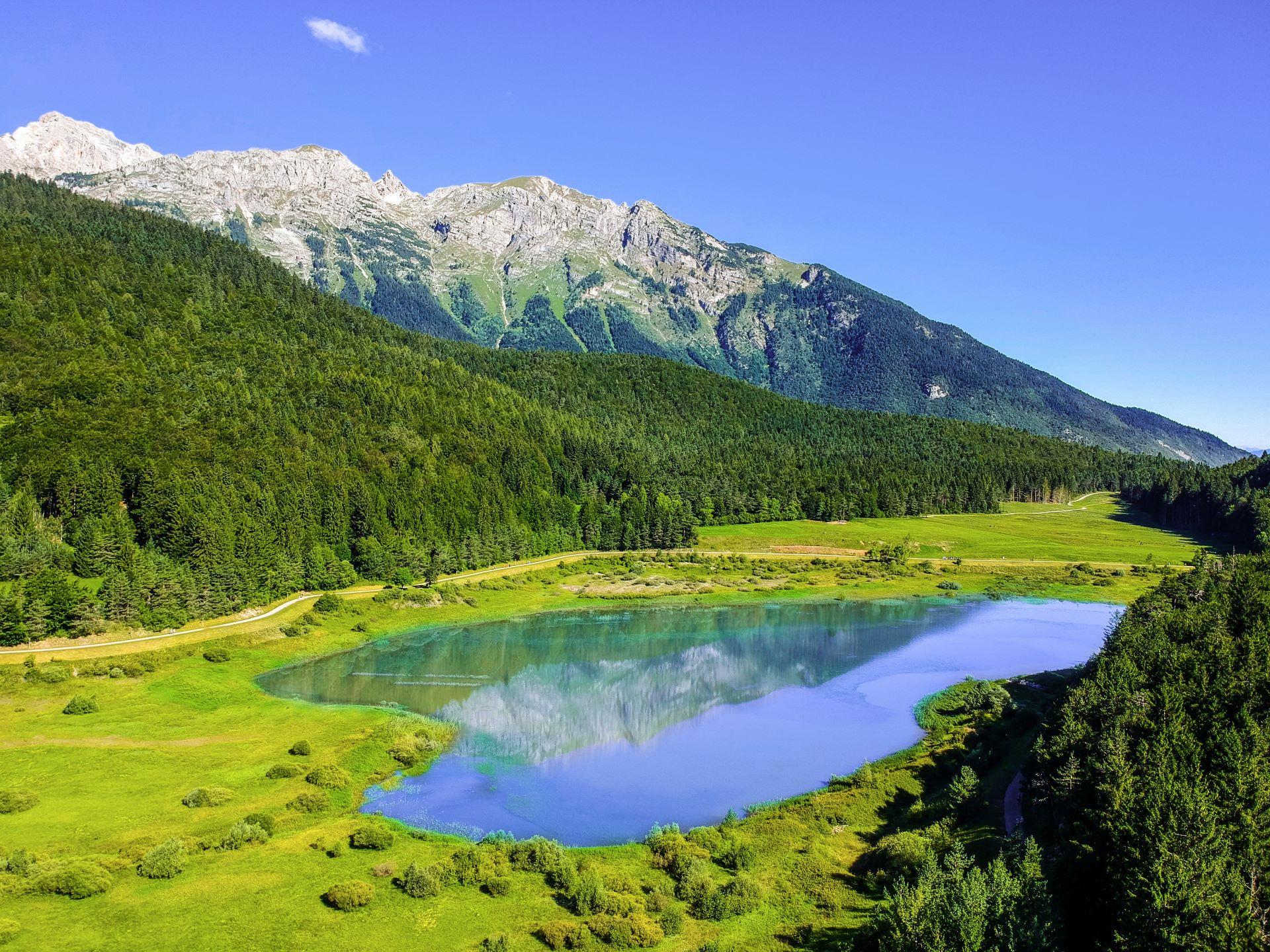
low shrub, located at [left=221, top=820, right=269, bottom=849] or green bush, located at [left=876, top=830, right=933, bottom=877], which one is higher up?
green bush, located at [left=876, top=830, right=933, bottom=877]

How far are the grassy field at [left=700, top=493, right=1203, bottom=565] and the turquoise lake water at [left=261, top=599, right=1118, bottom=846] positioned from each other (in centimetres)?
3729

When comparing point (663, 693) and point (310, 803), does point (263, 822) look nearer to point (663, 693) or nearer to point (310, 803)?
point (310, 803)

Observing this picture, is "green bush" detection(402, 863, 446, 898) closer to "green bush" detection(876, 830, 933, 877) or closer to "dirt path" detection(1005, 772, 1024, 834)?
"green bush" detection(876, 830, 933, 877)

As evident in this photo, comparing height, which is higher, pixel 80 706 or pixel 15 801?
pixel 80 706

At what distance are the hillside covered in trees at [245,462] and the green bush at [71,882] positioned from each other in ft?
154

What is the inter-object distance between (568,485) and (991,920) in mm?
134413

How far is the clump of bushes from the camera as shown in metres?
44.0

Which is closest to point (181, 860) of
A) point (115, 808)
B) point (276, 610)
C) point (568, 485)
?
point (115, 808)

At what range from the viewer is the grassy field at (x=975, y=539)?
14812 centimetres

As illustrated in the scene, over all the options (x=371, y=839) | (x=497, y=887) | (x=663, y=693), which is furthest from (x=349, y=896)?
(x=663, y=693)

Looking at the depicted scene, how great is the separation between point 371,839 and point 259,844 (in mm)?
5999

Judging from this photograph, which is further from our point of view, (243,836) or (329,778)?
(329,778)

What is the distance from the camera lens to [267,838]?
4025 cm

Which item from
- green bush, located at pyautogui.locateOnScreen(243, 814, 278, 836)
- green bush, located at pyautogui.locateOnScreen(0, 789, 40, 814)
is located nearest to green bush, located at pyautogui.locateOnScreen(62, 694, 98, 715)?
green bush, located at pyautogui.locateOnScreen(0, 789, 40, 814)
